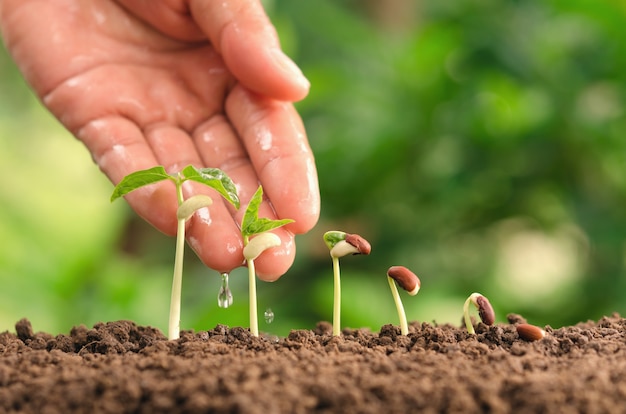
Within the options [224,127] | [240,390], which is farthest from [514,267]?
[240,390]

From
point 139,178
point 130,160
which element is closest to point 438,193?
point 130,160

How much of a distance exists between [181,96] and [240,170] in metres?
0.30

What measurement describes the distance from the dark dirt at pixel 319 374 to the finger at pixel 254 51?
0.52 meters

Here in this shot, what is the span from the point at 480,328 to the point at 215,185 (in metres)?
0.51

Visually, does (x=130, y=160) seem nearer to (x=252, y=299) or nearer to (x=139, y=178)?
(x=139, y=178)

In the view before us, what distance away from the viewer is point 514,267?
11.3 feet

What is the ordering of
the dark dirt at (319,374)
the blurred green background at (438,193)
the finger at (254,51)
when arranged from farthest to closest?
the blurred green background at (438,193)
the finger at (254,51)
the dark dirt at (319,374)

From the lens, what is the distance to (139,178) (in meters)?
1.08

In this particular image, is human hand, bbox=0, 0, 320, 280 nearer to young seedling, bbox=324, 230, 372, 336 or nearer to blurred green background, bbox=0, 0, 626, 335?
young seedling, bbox=324, 230, 372, 336

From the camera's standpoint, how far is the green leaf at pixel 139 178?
1.07 metres

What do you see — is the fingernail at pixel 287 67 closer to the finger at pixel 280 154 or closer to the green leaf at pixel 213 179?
the finger at pixel 280 154

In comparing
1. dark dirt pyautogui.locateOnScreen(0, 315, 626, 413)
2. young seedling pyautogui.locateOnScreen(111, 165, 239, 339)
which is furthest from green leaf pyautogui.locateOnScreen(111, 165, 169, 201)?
dark dirt pyautogui.locateOnScreen(0, 315, 626, 413)

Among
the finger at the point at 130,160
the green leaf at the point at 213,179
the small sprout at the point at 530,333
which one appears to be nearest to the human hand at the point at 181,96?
the finger at the point at 130,160

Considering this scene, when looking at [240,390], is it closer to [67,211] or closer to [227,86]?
[227,86]
